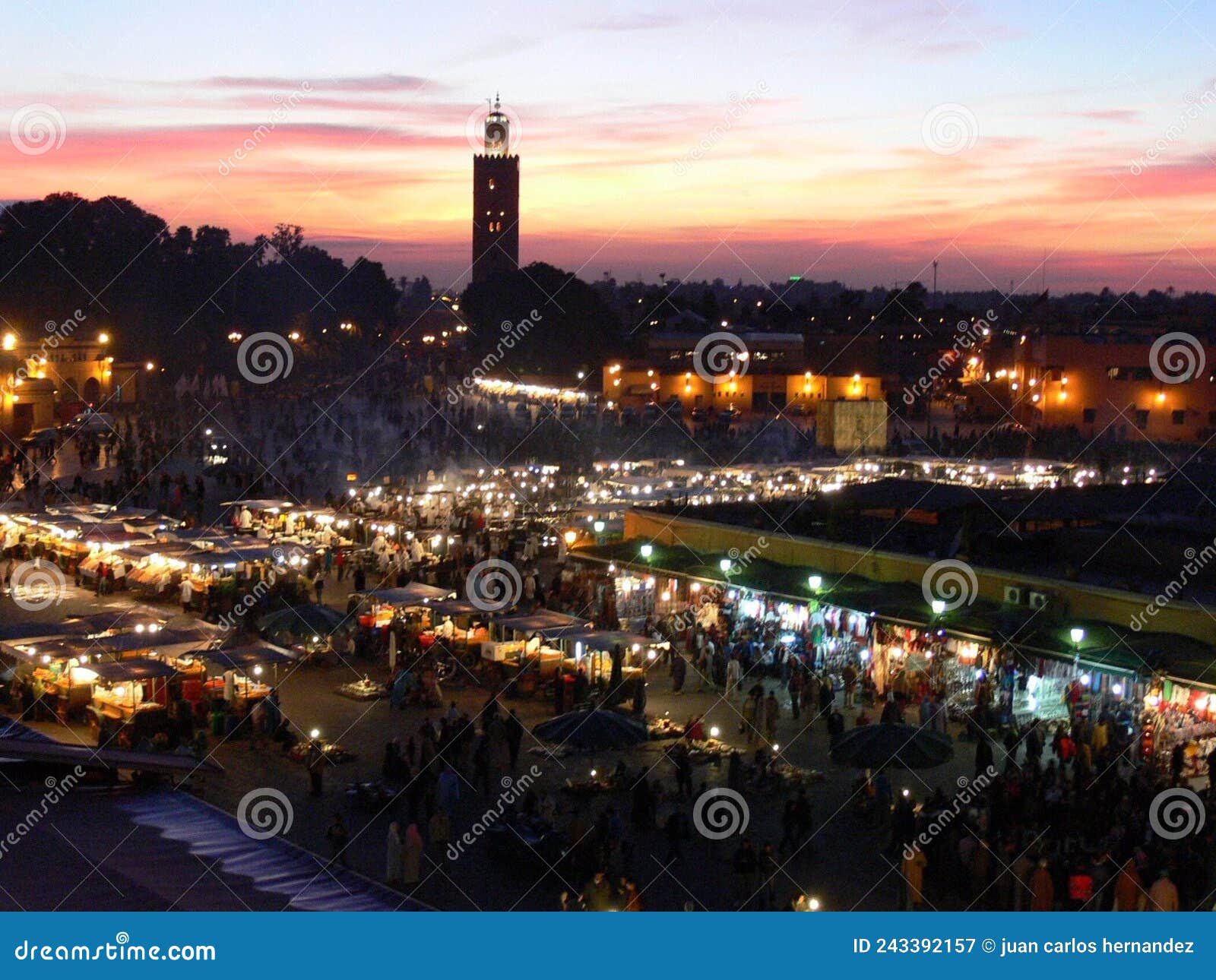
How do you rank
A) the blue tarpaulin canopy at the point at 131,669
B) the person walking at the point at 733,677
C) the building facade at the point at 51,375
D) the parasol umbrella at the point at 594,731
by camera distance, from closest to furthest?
the parasol umbrella at the point at 594,731 → the blue tarpaulin canopy at the point at 131,669 → the person walking at the point at 733,677 → the building facade at the point at 51,375

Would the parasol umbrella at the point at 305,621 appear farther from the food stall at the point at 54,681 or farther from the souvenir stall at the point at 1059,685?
the souvenir stall at the point at 1059,685

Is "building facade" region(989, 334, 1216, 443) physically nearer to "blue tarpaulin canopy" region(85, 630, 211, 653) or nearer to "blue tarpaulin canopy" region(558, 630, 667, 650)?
"blue tarpaulin canopy" region(558, 630, 667, 650)

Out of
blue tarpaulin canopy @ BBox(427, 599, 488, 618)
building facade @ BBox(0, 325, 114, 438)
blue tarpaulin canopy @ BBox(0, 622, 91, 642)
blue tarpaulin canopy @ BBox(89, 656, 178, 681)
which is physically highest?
building facade @ BBox(0, 325, 114, 438)

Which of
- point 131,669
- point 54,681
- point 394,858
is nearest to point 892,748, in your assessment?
point 394,858

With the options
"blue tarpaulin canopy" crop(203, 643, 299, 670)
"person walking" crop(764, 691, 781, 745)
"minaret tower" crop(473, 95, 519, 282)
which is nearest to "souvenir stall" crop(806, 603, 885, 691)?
"person walking" crop(764, 691, 781, 745)

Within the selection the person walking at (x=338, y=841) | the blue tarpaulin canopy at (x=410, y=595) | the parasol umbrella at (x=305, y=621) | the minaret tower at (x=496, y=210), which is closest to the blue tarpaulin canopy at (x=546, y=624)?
the blue tarpaulin canopy at (x=410, y=595)

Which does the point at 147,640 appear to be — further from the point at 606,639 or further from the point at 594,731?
the point at 594,731
